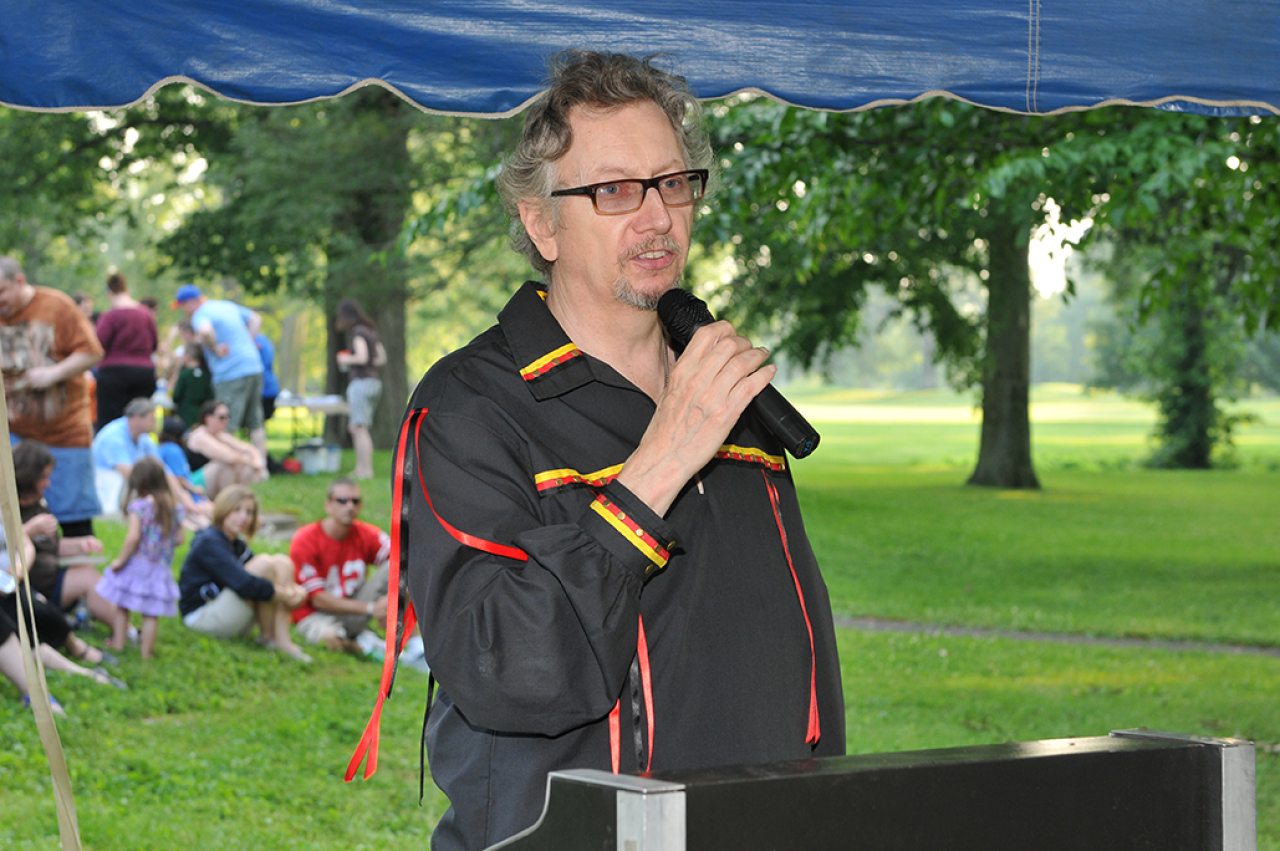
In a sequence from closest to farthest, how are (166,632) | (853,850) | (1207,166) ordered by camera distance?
(853,850) → (1207,166) → (166,632)

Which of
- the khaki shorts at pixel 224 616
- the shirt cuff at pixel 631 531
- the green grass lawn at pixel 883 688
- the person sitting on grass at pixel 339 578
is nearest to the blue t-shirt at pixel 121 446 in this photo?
the green grass lawn at pixel 883 688

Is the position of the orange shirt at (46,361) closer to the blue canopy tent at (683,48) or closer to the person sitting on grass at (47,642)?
the person sitting on grass at (47,642)

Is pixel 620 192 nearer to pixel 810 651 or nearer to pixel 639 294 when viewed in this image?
pixel 639 294

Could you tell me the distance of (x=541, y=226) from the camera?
7.68ft

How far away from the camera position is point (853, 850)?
1.41 m

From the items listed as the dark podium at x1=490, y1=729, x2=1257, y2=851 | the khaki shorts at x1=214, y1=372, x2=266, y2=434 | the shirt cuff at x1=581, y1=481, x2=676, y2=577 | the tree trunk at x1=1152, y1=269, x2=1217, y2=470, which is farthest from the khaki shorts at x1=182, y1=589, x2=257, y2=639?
the tree trunk at x1=1152, y1=269, x2=1217, y2=470

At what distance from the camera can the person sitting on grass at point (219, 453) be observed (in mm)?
10742

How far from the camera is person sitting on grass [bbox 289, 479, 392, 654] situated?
8266 millimetres

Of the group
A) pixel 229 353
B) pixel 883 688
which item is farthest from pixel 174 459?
pixel 883 688

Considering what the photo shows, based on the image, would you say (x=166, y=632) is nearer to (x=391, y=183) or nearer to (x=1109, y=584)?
(x=1109, y=584)

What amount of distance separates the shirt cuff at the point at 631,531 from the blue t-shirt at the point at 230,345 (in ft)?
37.7

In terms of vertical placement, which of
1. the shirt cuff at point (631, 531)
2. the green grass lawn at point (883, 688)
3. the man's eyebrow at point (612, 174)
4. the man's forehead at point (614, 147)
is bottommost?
the green grass lawn at point (883, 688)

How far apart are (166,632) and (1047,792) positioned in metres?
7.76

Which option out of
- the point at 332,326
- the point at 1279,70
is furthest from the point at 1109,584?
the point at 332,326
